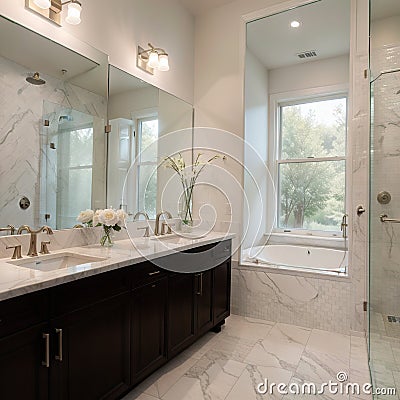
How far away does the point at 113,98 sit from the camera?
2492 mm

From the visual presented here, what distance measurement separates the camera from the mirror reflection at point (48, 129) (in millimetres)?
1816

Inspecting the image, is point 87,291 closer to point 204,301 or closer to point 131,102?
point 204,301

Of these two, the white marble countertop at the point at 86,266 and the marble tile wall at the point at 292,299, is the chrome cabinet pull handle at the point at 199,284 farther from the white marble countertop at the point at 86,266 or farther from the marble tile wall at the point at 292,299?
the marble tile wall at the point at 292,299

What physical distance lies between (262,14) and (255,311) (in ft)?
9.76

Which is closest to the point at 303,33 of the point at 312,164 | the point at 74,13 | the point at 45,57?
the point at 312,164

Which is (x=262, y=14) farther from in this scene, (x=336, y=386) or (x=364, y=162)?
(x=336, y=386)

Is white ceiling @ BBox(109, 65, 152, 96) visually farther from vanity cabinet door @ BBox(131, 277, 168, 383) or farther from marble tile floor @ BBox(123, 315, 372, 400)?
marble tile floor @ BBox(123, 315, 372, 400)

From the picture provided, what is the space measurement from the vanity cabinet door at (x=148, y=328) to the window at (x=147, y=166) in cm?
99

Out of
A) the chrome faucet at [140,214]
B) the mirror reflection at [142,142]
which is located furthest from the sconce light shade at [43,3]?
the chrome faucet at [140,214]

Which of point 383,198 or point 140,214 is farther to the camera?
point 140,214

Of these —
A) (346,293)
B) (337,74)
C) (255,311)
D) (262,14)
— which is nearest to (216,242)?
(255,311)

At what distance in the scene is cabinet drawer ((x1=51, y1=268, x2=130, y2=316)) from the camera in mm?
1418

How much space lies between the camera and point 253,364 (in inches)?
90.6

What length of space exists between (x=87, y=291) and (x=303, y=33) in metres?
3.41
